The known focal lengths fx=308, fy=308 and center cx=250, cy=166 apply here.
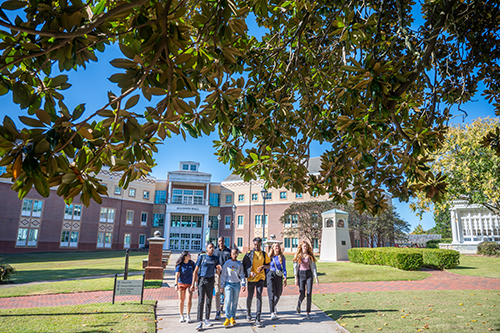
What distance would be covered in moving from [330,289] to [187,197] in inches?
1542

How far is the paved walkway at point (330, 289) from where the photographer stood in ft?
32.2

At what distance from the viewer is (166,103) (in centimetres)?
224

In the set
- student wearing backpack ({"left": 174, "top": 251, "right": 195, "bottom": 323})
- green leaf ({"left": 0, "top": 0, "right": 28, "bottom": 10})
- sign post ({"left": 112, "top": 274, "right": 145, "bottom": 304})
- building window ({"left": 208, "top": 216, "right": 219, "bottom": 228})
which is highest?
green leaf ({"left": 0, "top": 0, "right": 28, "bottom": 10})

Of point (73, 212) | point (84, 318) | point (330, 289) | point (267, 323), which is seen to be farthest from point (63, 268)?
point (73, 212)

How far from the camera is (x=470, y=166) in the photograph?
21688mm

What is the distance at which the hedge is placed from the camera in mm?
17062

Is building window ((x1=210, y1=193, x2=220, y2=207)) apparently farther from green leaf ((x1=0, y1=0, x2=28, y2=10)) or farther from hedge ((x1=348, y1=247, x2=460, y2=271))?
green leaf ((x1=0, y1=0, x2=28, y2=10))

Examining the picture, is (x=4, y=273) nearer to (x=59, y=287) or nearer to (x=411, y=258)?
(x=59, y=287)

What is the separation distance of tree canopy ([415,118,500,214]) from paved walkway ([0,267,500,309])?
25.2 ft

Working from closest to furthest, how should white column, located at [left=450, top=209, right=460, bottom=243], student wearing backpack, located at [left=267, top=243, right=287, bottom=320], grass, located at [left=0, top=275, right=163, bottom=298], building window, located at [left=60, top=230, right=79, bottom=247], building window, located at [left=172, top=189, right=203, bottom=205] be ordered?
student wearing backpack, located at [left=267, top=243, right=287, bottom=320] → grass, located at [left=0, top=275, right=163, bottom=298] → white column, located at [left=450, top=209, right=460, bottom=243] → building window, located at [left=60, top=230, right=79, bottom=247] → building window, located at [left=172, top=189, right=203, bottom=205]

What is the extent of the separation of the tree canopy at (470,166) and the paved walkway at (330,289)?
25.2 feet

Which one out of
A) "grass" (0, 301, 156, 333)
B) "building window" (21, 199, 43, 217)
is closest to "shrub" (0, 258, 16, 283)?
"grass" (0, 301, 156, 333)

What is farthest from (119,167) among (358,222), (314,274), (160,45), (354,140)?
(358,222)

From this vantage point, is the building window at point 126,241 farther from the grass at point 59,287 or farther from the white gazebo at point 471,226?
the white gazebo at point 471,226
